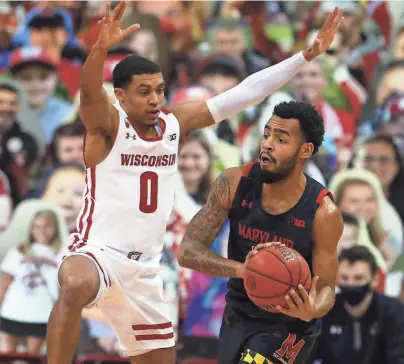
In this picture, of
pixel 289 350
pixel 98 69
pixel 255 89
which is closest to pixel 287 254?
pixel 289 350

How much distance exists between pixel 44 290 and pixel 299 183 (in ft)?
11.2

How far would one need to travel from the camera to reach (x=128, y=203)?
5.04 meters

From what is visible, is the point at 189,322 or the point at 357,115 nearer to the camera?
the point at 189,322

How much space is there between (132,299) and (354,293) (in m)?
2.47

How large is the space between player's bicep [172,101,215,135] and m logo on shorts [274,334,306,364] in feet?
4.48

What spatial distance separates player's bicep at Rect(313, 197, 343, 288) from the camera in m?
4.71

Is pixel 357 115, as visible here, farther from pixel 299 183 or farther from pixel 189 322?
pixel 299 183

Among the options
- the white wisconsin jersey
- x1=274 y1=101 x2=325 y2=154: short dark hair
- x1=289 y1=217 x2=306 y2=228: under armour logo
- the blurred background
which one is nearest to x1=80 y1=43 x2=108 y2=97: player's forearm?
Answer: the white wisconsin jersey

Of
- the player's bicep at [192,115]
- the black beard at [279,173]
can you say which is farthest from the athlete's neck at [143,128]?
the black beard at [279,173]

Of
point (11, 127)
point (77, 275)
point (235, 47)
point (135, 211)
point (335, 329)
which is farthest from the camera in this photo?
point (235, 47)

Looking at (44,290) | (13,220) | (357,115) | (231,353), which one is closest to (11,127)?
(13,220)

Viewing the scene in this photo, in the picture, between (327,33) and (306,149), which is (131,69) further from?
(327,33)

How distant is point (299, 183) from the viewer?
484 centimetres

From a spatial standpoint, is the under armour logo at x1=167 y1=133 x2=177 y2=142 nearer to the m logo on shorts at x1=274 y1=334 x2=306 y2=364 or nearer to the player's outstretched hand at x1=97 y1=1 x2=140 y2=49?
the player's outstretched hand at x1=97 y1=1 x2=140 y2=49
